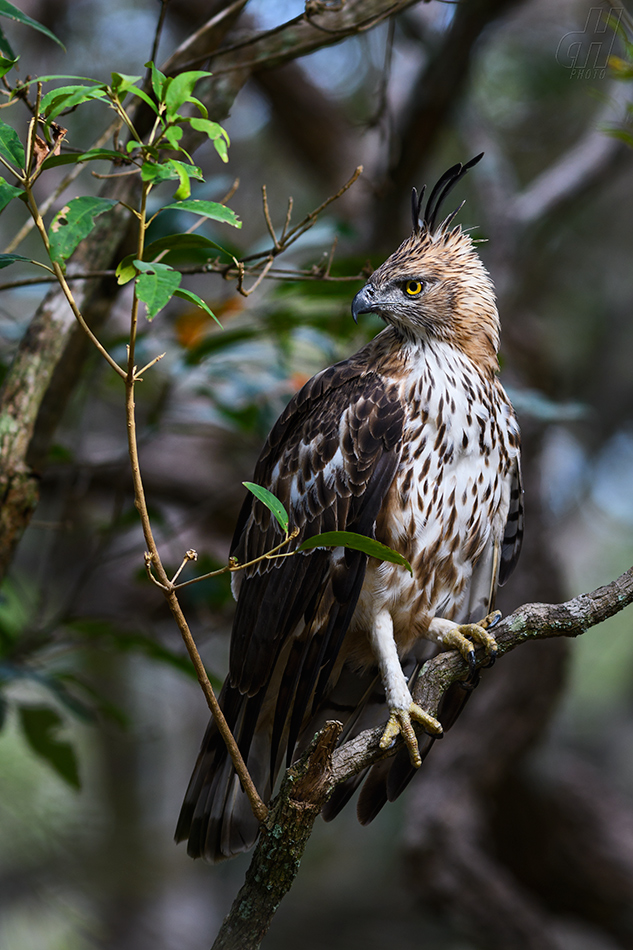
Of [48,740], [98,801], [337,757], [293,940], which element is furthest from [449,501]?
[98,801]

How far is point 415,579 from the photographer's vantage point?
8.28 ft

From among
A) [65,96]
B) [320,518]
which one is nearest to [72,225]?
[65,96]

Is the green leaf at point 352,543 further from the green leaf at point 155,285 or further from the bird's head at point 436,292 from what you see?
the bird's head at point 436,292

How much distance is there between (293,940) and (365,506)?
5686 mm

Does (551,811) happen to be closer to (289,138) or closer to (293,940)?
(293,940)

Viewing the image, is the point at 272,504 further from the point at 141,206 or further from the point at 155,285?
the point at 141,206

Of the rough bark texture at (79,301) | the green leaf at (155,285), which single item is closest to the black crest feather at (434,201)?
the rough bark texture at (79,301)

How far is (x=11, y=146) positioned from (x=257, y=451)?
2942mm

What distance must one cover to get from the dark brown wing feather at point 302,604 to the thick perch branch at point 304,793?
43 cm

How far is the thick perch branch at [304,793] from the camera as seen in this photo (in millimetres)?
1767

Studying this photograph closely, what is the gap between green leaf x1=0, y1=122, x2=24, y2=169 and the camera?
1.59 m

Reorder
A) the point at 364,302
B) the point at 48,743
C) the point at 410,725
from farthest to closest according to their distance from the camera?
the point at 48,743, the point at 364,302, the point at 410,725

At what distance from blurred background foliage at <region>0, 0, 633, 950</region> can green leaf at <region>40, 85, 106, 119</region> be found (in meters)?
1.40

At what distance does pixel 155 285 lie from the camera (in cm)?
138
